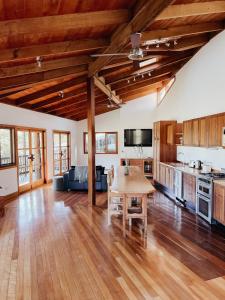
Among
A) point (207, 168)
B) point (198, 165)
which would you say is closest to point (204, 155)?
point (198, 165)

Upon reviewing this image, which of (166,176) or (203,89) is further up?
(203,89)

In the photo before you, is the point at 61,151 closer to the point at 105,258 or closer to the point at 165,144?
the point at 165,144

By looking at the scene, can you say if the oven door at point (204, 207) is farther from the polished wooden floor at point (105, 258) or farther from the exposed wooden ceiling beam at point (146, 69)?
the exposed wooden ceiling beam at point (146, 69)

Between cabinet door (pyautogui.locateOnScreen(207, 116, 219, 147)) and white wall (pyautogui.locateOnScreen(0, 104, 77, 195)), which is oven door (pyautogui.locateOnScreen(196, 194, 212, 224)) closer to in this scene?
cabinet door (pyautogui.locateOnScreen(207, 116, 219, 147))

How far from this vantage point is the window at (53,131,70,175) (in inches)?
373

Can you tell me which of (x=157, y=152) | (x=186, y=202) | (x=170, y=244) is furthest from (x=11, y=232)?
(x=157, y=152)

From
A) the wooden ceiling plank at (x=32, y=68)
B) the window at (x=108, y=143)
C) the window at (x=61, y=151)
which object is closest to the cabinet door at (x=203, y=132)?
the wooden ceiling plank at (x=32, y=68)

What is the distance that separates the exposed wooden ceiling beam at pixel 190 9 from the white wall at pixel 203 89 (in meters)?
1.24

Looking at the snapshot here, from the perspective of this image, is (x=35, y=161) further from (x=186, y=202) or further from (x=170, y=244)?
(x=170, y=244)

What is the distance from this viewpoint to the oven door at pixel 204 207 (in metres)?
4.43

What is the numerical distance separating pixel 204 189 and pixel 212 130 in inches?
52.9

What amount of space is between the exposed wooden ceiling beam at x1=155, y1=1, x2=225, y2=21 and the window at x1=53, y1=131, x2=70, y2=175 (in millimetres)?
6824

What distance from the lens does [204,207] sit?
15.2 feet

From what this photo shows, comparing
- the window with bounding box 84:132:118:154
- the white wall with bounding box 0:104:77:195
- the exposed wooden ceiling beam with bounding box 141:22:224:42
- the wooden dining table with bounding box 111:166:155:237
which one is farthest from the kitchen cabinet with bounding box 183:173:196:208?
the window with bounding box 84:132:118:154
